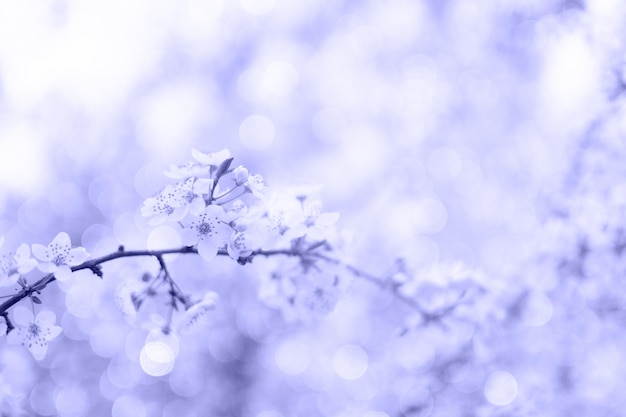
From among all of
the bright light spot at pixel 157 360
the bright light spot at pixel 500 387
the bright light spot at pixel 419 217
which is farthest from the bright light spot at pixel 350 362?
the bright light spot at pixel 500 387

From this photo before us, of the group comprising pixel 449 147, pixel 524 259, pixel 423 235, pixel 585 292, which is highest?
pixel 449 147

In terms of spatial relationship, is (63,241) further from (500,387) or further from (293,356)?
(293,356)

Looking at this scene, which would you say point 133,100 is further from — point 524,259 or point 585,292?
point 585,292

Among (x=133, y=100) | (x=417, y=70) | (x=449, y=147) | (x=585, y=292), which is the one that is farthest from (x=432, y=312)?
(x=133, y=100)

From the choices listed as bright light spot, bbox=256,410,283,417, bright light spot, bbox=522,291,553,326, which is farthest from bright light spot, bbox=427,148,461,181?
bright light spot, bbox=522,291,553,326

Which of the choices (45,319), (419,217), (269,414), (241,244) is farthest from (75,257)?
(419,217)

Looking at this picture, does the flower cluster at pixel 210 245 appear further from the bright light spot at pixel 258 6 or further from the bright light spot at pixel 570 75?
the bright light spot at pixel 258 6
